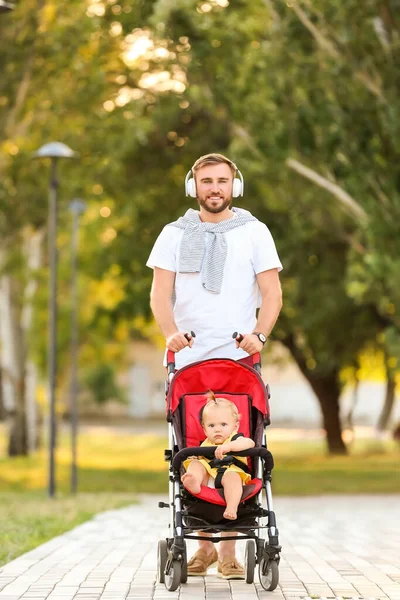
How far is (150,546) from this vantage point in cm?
1031

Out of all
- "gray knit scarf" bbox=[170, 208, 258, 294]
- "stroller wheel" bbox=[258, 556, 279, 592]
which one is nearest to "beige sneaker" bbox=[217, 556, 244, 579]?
"stroller wheel" bbox=[258, 556, 279, 592]

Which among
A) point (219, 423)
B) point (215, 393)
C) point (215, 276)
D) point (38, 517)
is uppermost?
point (215, 276)

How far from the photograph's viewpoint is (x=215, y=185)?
7.47 meters

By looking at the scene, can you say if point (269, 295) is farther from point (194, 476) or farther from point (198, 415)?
point (194, 476)

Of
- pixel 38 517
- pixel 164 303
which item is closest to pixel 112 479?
pixel 38 517

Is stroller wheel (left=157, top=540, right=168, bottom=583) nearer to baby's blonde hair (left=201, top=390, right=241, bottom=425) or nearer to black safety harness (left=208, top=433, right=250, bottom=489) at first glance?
black safety harness (left=208, top=433, right=250, bottom=489)

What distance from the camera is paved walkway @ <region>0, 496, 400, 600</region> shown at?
7180 millimetres

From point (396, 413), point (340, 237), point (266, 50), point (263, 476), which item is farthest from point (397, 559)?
point (396, 413)

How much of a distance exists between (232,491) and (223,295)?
1107mm

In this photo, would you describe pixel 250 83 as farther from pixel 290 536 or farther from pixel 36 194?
pixel 290 536

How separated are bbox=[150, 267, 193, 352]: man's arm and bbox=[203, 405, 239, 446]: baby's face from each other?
405 millimetres

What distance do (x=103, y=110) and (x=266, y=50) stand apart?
5272mm

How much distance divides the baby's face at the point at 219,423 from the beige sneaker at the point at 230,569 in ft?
2.97

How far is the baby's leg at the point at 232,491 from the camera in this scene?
6.95 meters
